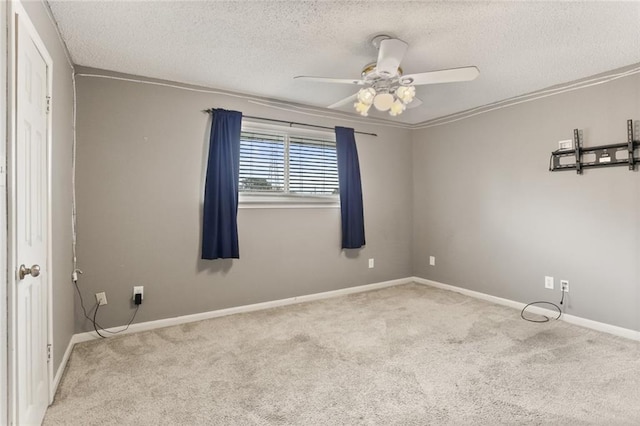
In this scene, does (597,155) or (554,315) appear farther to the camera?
(554,315)

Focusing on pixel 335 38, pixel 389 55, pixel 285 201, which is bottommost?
pixel 285 201

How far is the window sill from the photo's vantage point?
12.2 feet

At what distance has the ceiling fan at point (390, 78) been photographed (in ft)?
7.36

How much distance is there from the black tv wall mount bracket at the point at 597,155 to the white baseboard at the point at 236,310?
2.44 metres

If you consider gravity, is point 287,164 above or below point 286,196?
above

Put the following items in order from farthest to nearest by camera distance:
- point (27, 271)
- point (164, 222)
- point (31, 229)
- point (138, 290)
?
point (164, 222)
point (138, 290)
point (31, 229)
point (27, 271)

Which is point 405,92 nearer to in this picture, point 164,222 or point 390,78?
point 390,78

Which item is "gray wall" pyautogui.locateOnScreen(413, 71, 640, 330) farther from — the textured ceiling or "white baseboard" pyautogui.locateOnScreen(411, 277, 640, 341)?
the textured ceiling

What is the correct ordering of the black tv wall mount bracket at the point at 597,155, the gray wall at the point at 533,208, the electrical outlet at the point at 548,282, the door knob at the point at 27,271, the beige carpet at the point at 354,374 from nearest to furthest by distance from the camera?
the door knob at the point at 27,271, the beige carpet at the point at 354,374, the black tv wall mount bracket at the point at 597,155, the gray wall at the point at 533,208, the electrical outlet at the point at 548,282

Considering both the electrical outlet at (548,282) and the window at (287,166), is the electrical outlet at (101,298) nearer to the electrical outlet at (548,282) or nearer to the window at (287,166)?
the window at (287,166)

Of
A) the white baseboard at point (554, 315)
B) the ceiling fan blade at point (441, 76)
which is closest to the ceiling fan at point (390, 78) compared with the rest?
the ceiling fan blade at point (441, 76)

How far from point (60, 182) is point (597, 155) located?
4416 millimetres

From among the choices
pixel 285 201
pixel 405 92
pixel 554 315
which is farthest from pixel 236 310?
pixel 554 315

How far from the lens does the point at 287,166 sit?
4.01 metres
